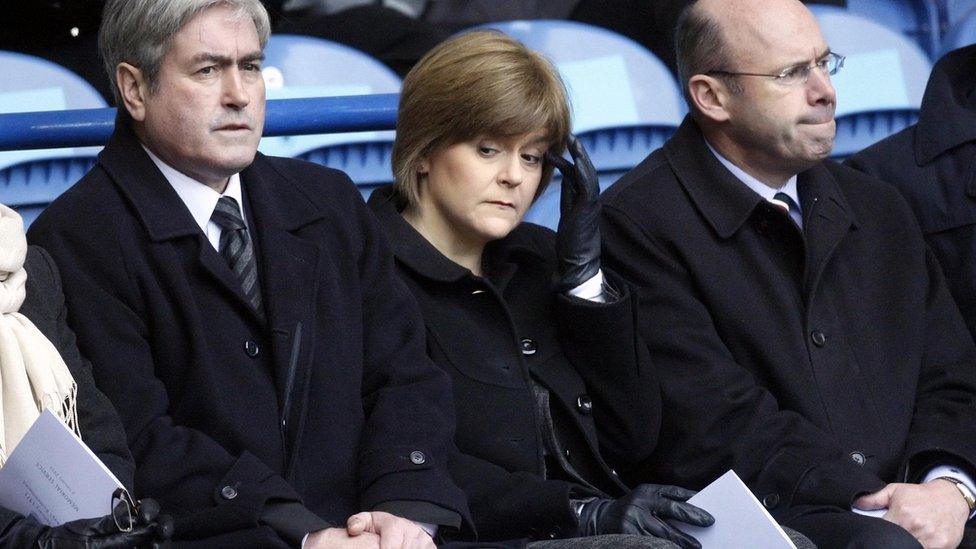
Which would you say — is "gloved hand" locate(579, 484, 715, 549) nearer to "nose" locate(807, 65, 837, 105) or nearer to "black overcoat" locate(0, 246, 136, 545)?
"black overcoat" locate(0, 246, 136, 545)

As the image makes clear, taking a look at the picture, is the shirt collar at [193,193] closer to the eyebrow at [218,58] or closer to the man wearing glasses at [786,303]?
the eyebrow at [218,58]

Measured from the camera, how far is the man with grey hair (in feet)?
8.76

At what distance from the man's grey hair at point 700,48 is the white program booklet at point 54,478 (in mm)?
1685

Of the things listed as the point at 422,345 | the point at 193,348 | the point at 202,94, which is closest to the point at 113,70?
the point at 202,94

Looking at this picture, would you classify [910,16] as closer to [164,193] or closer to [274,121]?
[274,121]

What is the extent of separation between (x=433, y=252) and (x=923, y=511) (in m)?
1.03

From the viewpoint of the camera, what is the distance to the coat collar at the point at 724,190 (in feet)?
11.1

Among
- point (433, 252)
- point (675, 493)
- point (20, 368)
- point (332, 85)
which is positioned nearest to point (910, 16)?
point (332, 85)

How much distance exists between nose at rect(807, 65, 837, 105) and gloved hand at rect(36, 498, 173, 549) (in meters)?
1.72

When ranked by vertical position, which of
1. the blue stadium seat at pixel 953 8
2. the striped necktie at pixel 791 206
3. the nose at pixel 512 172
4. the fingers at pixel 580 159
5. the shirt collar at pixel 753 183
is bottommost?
the blue stadium seat at pixel 953 8

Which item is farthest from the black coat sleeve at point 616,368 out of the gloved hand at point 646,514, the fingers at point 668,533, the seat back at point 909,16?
the seat back at point 909,16

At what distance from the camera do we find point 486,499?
2979 mm

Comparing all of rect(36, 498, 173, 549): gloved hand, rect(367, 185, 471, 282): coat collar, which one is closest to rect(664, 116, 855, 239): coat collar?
rect(367, 185, 471, 282): coat collar

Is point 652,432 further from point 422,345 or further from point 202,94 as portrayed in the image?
point 202,94
